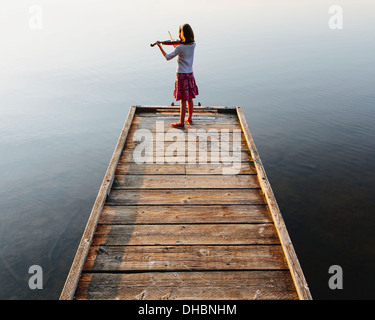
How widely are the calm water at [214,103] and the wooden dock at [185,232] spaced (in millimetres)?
2379

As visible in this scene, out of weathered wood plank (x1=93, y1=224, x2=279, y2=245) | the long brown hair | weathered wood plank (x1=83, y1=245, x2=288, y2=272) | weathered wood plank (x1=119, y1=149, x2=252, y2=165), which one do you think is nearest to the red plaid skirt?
the long brown hair

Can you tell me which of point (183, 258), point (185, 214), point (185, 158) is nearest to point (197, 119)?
point (185, 158)

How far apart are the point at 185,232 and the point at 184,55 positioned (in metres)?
3.40

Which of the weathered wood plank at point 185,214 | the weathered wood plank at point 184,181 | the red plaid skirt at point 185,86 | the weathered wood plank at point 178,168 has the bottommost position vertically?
the weathered wood plank at point 185,214

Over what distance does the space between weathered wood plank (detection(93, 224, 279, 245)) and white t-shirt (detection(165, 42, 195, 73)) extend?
3.22 m

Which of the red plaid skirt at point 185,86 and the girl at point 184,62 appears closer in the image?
the girl at point 184,62

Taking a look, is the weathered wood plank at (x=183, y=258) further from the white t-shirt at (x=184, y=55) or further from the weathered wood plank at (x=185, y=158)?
the white t-shirt at (x=184, y=55)

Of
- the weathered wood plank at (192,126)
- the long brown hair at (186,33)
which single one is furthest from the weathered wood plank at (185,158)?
the long brown hair at (186,33)

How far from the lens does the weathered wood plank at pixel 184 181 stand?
486 cm

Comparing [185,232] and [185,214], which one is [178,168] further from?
[185,232]

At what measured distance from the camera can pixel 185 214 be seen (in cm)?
425

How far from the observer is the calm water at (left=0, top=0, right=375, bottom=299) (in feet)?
21.0
